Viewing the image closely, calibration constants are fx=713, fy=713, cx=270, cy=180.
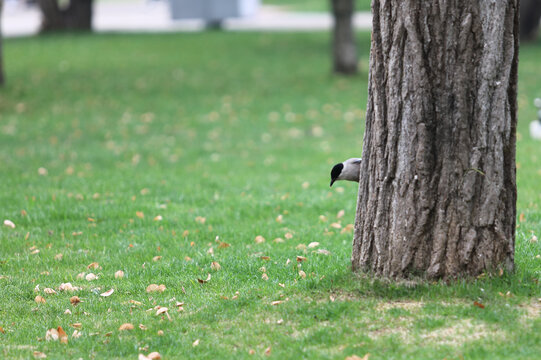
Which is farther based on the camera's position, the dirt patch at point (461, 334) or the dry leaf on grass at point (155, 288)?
the dry leaf on grass at point (155, 288)

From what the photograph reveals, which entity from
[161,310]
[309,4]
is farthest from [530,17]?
[309,4]

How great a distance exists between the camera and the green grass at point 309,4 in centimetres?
3726

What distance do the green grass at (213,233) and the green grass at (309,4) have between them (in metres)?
22.2

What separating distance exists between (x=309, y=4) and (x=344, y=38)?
90.0 feet

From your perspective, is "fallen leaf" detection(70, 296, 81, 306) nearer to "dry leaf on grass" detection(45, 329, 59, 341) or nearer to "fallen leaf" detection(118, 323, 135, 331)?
"dry leaf on grass" detection(45, 329, 59, 341)

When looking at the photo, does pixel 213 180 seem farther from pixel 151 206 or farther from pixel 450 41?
pixel 450 41

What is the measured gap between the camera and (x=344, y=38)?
16281mm

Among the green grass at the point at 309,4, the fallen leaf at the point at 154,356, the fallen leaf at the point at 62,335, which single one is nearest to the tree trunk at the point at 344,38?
the fallen leaf at the point at 62,335

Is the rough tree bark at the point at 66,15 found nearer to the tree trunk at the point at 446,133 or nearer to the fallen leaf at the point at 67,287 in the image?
the fallen leaf at the point at 67,287

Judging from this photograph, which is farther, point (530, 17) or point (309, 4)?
point (309, 4)

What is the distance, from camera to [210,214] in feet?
23.3

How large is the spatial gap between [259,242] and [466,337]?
2556mm

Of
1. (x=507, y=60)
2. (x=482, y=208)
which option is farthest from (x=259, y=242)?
(x=507, y=60)

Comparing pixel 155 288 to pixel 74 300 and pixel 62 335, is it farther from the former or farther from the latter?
pixel 62 335
